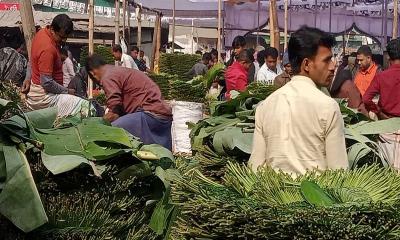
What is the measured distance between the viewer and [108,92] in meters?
6.73

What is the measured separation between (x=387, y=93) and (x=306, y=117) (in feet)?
11.9

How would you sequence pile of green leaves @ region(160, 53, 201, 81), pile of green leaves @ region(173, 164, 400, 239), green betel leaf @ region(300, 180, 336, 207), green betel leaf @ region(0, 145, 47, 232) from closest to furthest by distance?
1. pile of green leaves @ region(173, 164, 400, 239)
2. green betel leaf @ region(300, 180, 336, 207)
3. green betel leaf @ region(0, 145, 47, 232)
4. pile of green leaves @ region(160, 53, 201, 81)

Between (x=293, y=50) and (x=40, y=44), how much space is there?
12.6 ft

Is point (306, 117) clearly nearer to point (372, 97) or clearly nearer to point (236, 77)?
point (372, 97)

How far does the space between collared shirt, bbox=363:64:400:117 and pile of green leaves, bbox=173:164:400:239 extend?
3.52 m

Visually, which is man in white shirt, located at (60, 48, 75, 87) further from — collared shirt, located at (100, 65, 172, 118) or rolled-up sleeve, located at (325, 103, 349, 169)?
rolled-up sleeve, located at (325, 103, 349, 169)

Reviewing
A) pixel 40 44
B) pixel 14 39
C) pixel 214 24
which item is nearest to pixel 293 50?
pixel 40 44

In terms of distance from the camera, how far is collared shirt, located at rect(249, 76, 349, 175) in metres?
3.50

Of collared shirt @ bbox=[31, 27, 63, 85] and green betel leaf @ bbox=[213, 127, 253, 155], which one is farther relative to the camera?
collared shirt @ bbox=[31, 27, 63, 85]

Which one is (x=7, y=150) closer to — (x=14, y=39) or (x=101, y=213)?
(x=101, y=213)

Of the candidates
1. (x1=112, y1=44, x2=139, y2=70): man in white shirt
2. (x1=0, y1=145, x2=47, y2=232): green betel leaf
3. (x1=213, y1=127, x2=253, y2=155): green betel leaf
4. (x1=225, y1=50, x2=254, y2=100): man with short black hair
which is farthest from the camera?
(x1=112, y1=44, x2=139, y2=70): man in white shirt

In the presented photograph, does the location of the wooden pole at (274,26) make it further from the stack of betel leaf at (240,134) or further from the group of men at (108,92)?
the stack of betel leaf at (240,134)

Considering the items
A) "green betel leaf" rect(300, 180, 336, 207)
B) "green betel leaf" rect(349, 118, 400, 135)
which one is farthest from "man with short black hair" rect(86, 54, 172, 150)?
"green betel leaf" rect(300, 180, 336, 207)

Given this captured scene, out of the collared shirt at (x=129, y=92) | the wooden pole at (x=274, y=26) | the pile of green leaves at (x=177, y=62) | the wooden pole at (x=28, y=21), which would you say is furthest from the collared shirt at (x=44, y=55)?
the pile of green leaves at (x=177, y=62)
